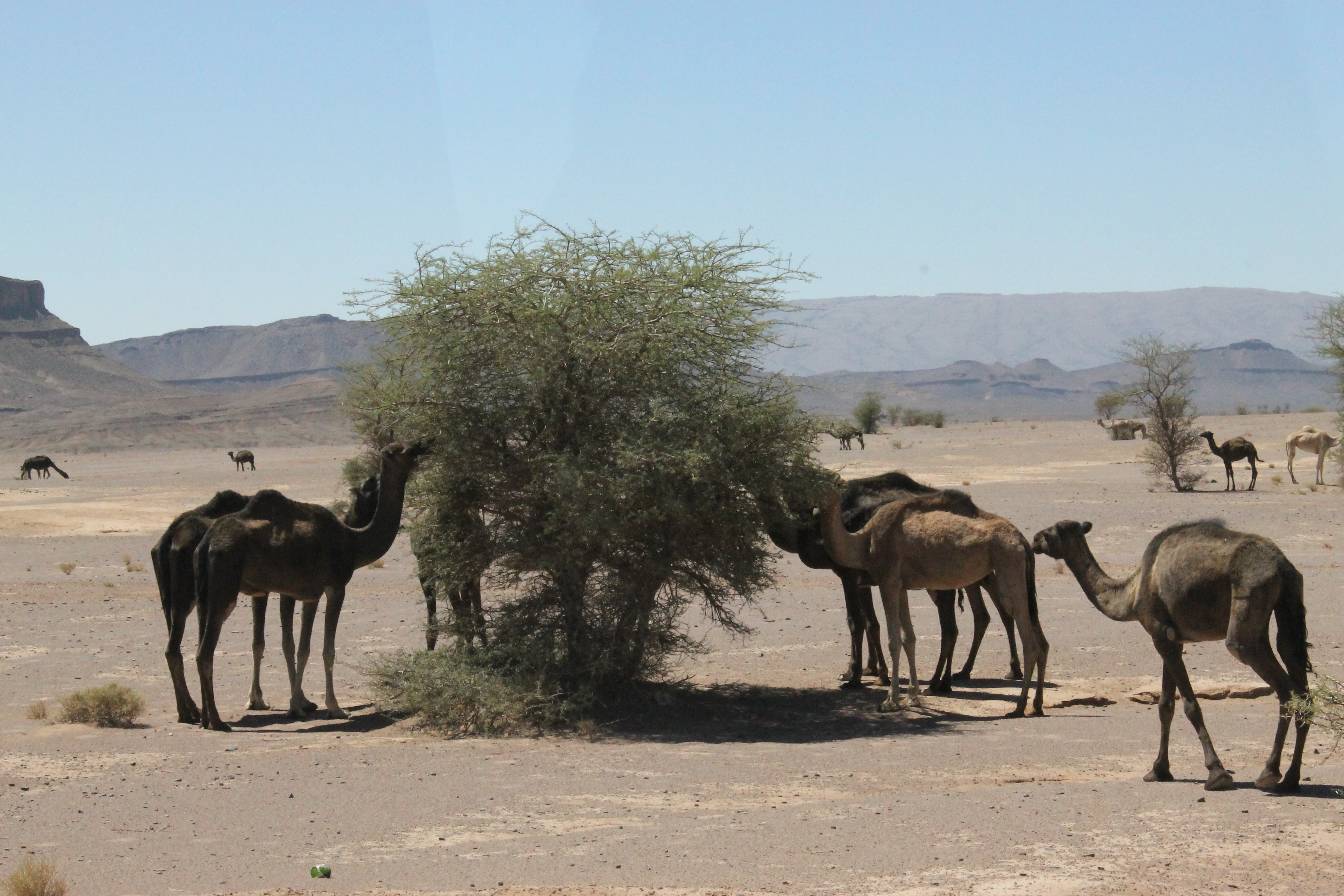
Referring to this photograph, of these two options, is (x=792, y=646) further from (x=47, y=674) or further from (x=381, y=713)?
(x=47, y=674)

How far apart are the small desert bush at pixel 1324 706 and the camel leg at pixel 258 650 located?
9.64m

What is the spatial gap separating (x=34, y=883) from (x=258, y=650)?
22.1ft

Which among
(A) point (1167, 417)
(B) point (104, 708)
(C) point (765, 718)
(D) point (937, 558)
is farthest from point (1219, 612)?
(A) point (1167, 417)

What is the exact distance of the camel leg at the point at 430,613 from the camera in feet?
45.9

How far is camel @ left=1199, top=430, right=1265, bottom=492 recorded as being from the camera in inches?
1484

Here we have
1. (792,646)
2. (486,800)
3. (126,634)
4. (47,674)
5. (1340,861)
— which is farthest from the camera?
(126,634)

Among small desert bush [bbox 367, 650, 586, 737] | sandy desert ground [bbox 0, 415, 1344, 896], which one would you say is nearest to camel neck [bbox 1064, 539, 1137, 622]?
sandy desert ground [bbox 0, 415, 1344, 896]

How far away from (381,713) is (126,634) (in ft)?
22.9

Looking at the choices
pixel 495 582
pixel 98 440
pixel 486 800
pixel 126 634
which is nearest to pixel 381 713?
pixel 495 582

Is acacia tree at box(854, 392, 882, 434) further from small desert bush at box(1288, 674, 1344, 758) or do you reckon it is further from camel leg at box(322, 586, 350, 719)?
small desert bush at box(1288, 674, 1344, 758)

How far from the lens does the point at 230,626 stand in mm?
19453

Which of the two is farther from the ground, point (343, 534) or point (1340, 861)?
point (343, 534)

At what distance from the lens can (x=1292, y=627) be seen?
880 centimetres

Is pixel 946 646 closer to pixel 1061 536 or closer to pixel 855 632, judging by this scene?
pixel 855 632
